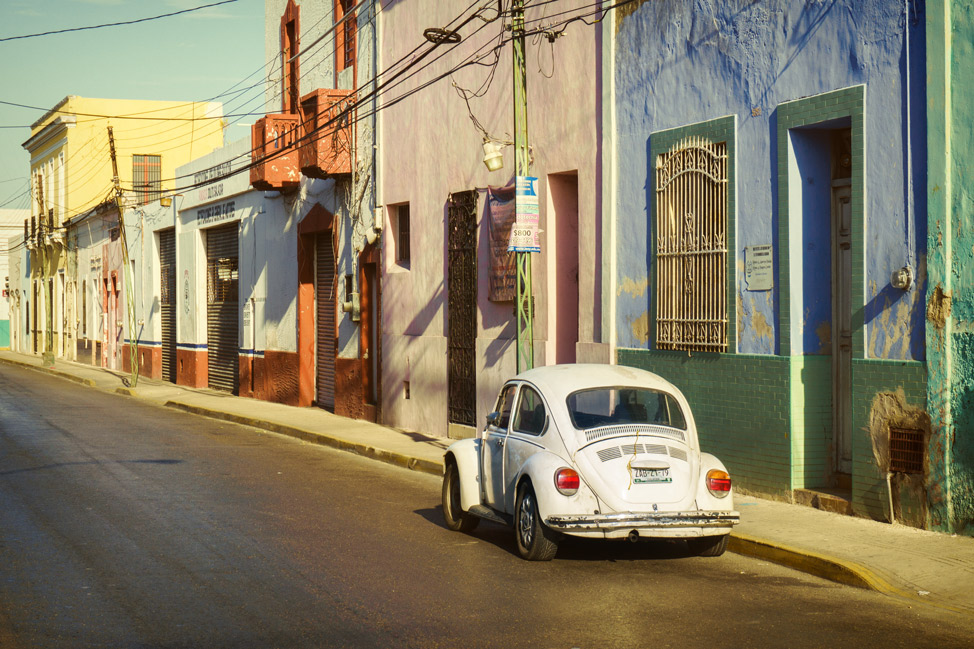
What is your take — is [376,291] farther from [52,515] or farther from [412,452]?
[52,515]

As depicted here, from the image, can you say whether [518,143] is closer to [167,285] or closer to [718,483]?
[718,483]

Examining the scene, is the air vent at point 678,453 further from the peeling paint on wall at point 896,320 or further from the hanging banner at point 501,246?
the hanging banner at point 501,246

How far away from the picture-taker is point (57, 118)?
52.3 m

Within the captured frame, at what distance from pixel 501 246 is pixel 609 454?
841 cm

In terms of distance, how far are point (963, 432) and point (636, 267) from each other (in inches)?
203

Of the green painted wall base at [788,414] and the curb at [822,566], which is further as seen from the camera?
the green painted wall base at [788,414]

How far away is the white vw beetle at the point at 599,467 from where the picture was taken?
339 inches

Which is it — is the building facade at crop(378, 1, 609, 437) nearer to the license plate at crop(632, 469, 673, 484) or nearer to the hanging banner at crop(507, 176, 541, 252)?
the hanging banner at crop(507, 176, 541, 252)

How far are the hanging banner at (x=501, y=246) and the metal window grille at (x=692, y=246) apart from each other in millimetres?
3494

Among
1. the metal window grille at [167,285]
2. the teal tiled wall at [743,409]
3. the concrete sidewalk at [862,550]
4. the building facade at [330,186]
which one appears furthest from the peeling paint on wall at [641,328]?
the metal window grille at [167,285]

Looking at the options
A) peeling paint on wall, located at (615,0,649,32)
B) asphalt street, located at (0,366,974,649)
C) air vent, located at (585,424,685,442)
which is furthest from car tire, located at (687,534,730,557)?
peeling paint on wall, located at (615,0,649,32)

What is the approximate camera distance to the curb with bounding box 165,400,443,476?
15609 mm

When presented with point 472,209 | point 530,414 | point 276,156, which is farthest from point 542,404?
point 276,156

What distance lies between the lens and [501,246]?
1689cm
